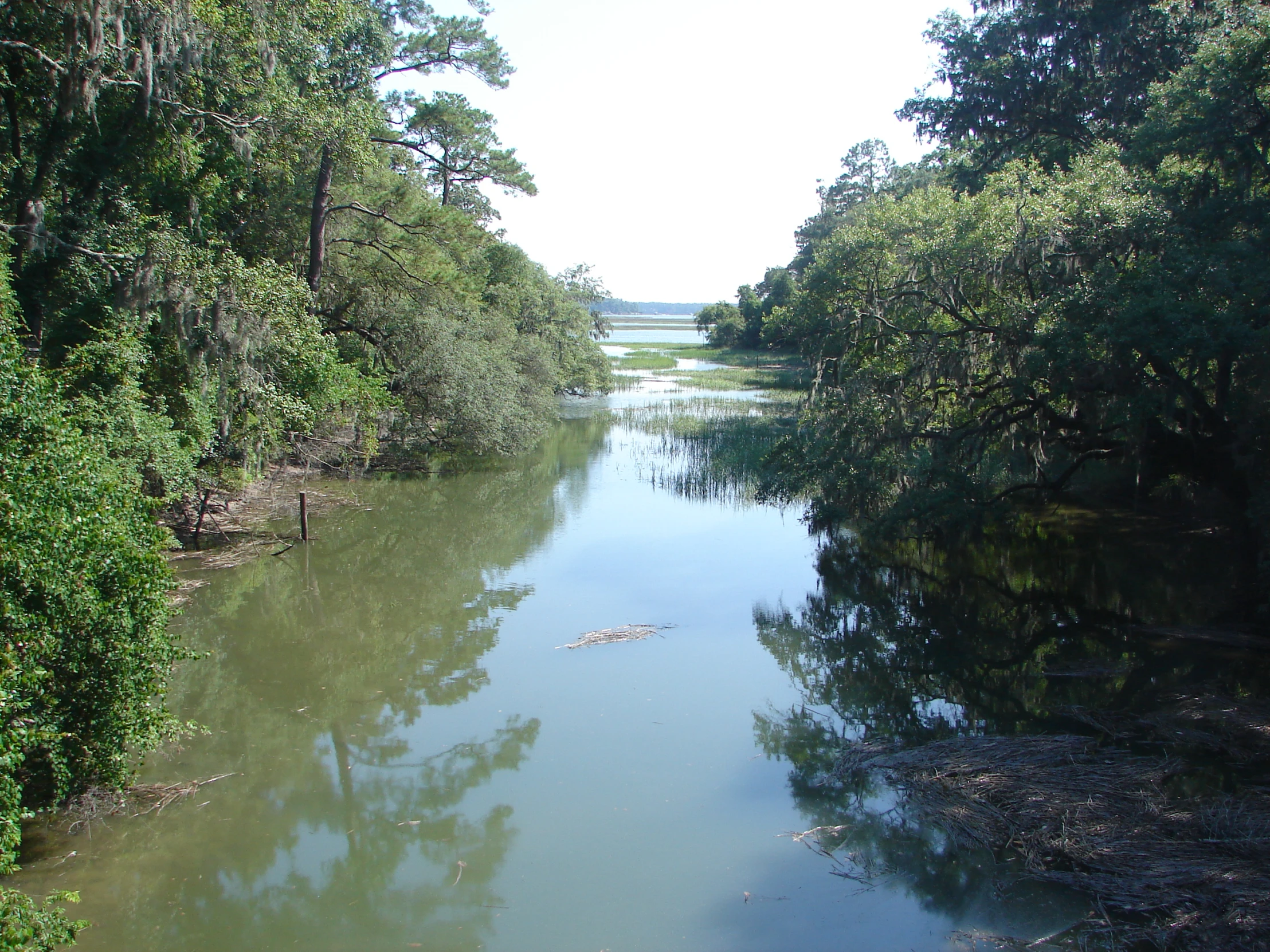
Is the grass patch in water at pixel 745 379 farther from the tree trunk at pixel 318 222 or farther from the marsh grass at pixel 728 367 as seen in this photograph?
the tree trunk at pixel 318 222

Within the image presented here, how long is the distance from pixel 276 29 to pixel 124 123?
9.19ft

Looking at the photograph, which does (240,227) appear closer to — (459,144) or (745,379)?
(459,144)

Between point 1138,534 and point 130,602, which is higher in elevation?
point 130,602

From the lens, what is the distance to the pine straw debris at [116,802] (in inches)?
274

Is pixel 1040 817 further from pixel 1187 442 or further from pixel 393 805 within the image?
pixel 1187 442

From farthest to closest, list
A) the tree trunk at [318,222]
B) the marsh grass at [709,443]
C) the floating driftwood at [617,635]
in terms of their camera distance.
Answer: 1. the marsh grass at [709,443]
2. the tree trunk at [318,222]
3. the floating driftwood at [617,635]

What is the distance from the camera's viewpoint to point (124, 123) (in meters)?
14.0

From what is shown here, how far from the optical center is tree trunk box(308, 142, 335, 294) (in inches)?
749

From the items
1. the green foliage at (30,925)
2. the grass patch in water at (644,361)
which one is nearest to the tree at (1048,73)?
the green foliage at (30,925)

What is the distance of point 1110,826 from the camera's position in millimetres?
6754

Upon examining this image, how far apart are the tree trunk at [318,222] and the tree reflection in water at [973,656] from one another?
11977mm

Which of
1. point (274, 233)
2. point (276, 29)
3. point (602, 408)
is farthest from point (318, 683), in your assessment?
point (602, 408)

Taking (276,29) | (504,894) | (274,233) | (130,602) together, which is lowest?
(504,894)

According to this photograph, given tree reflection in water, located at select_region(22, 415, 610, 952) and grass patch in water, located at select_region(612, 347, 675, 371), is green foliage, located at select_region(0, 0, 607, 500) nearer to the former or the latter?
tree reflection in water, located at select_region(22, 415, 610, 952)
